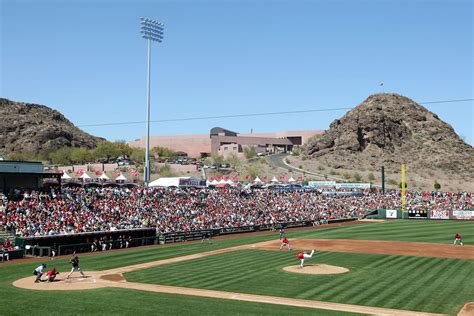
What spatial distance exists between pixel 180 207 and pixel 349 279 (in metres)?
30.6

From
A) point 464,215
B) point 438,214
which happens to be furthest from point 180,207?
point 464,215

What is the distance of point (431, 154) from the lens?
6142 inches

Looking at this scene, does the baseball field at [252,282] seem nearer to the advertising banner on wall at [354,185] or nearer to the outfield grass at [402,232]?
the outfield grass at [402,232]

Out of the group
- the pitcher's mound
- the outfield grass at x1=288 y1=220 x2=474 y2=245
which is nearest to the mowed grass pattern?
the pitcher's mound

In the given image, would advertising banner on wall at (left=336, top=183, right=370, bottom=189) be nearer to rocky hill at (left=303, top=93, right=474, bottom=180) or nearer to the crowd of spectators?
the crowd of spectators

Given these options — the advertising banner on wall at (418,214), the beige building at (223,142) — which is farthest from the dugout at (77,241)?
the beige building at (223,142)

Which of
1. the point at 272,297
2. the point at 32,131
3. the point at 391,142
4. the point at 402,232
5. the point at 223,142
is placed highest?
the point at 32,131

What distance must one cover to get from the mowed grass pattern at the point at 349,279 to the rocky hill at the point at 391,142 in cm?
11555

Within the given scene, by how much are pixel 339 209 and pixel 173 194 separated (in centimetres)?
2591

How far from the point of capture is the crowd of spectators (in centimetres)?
4012

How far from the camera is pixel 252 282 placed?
82.5 ft

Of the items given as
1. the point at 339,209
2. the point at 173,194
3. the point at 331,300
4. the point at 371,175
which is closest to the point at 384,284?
the point at 331,300

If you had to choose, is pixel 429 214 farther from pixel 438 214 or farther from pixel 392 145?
pixel 392 145

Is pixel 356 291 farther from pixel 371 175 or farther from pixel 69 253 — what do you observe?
pixel 371 175
